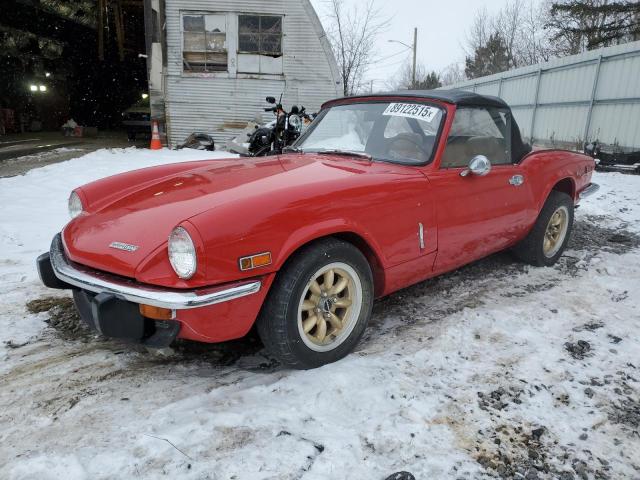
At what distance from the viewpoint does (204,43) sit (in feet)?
42.1

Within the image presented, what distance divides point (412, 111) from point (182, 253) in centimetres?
200

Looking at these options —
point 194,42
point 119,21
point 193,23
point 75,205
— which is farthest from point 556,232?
point 119,21

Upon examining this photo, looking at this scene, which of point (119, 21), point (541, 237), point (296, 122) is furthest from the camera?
point (119, 21)

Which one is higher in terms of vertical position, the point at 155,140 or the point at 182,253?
the point at 182,253

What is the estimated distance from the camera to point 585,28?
25.6 meters

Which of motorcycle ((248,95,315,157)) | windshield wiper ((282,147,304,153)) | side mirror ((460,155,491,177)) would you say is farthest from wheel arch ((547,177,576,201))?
motorcycle ((248,95,315,157))

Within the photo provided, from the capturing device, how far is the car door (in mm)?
3008

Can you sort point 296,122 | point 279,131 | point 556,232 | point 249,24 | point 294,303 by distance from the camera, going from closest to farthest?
1. point 294,303
2. point 556,232
3. point 279,131
4. point 296,122
5. point 249,24

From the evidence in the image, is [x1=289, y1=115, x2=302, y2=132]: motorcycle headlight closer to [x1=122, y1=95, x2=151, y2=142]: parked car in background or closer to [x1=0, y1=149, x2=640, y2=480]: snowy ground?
[x1=0, y1=149, x2=640, y2=480]: snowy ground

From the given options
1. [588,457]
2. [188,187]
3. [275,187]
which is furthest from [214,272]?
→ [588,457]

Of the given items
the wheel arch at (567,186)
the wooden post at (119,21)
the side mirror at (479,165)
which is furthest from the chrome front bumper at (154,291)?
the wooden post at (119,21)

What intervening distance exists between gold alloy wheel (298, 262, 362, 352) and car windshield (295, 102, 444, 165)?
0.96m

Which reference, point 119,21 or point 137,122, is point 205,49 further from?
point 119,21

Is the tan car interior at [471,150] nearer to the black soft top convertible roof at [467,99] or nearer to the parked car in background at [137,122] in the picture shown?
the black soft top convertible roof at [467,99]
